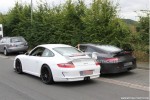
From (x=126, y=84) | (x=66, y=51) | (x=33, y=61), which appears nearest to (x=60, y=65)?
(x=66, y=51)

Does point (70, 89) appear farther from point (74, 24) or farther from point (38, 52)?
point (74, 24)

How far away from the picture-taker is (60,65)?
941 cm

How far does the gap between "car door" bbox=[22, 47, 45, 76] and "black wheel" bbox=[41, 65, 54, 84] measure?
383mm

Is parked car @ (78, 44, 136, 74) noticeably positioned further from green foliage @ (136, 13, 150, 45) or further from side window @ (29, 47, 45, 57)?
green foliage @ (136, 13, 150, 45)

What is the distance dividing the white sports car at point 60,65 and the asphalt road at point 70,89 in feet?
1.00

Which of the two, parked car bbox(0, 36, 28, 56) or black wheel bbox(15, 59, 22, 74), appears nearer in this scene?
black wheel bbox(15, 59, 22, 74)

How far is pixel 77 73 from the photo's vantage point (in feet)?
30.6

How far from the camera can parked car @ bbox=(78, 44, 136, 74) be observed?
10969mm

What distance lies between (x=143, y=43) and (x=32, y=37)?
1271 centimetres

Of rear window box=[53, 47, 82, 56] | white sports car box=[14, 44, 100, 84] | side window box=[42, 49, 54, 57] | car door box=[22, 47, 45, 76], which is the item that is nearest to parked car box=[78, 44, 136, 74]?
white sports car box=[14, 44, 100, 84]

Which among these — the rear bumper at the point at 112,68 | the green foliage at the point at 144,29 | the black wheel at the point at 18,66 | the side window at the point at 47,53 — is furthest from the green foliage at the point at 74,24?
the side window at the point at 47,53

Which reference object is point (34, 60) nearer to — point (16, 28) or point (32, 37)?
point (32, 37)

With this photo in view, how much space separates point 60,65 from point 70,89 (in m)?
0.85

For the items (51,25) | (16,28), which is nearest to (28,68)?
(51,25)
